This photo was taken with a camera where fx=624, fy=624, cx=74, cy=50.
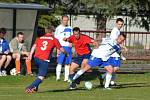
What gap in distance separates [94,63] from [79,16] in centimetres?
4133

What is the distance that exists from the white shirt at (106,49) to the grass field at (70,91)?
99 centimetres

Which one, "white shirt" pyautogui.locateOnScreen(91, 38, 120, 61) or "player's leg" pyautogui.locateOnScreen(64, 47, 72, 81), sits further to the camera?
"player's leg" pyautogui.locateOnScreen(64, 47, 72, 81)

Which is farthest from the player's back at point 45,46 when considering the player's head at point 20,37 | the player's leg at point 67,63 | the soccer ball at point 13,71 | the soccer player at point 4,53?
the player's head at point 20,37

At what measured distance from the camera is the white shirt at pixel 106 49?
1808 centimetres

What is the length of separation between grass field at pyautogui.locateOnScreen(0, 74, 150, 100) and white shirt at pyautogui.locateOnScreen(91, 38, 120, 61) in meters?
0.99

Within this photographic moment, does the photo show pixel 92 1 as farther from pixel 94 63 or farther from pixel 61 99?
pixel 61 99

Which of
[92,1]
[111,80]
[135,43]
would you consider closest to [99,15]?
[92,1]

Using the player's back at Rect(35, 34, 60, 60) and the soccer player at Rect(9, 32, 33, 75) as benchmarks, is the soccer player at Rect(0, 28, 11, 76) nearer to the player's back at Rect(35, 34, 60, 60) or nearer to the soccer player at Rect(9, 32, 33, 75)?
the soccer player at Rect(9, 32, 33, 75)

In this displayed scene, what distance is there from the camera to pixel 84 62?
18922mm

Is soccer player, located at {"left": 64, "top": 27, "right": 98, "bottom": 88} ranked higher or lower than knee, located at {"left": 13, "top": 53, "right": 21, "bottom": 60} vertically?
higher

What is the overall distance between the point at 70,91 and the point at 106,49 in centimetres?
169

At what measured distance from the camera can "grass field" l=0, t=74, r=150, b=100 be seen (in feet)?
51.3

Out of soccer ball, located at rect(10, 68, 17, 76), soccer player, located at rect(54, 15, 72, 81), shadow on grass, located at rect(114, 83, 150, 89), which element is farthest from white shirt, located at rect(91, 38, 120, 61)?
soccer ball, located at rect(10, 68, 17, 76)

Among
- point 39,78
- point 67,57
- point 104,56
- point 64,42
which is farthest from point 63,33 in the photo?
point 39,78
